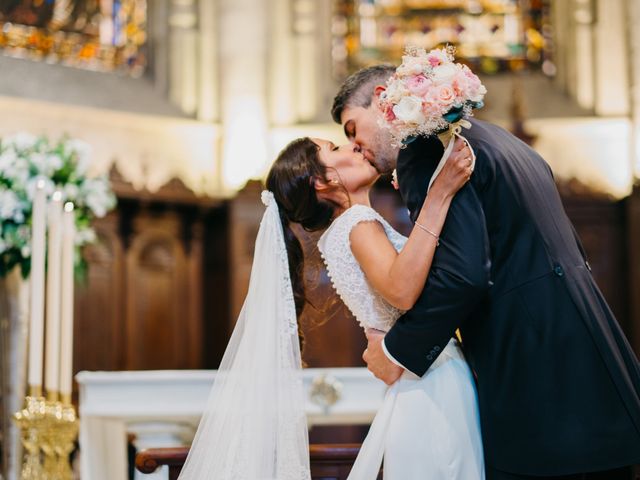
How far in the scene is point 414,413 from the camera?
2994mm

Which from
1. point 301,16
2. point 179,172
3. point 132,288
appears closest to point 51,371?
point 132,288

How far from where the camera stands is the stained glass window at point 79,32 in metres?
9.42

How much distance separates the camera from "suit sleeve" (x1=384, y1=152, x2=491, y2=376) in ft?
8.93

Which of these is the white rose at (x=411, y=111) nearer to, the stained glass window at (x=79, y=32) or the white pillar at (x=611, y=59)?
the stained glass window at (x=79, y=32)

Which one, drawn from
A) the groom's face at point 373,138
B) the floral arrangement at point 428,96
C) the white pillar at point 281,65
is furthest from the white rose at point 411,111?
the white pillar at point 281,65

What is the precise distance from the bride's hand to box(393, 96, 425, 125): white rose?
15 centimetres

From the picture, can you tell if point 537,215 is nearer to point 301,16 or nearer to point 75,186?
point 75,186

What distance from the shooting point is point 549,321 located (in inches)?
108

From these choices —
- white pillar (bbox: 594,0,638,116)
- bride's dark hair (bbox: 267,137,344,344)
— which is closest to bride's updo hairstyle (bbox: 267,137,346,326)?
bride's dark hair (bbox: 267,137,344,344)

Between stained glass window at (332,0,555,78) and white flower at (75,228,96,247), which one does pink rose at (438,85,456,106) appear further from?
stained glass window at (332,0,555,78)

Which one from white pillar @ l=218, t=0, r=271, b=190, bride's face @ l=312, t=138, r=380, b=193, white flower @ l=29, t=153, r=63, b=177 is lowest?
bride's face @ l=312, t=138, r=380, b=193

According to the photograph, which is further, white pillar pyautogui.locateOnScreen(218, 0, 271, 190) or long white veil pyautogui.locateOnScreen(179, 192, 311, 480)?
white pillar pyautogui.locateOnScreen(218, 0, 271, 190)

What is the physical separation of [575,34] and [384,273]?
310 inches

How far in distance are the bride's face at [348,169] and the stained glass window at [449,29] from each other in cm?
717
